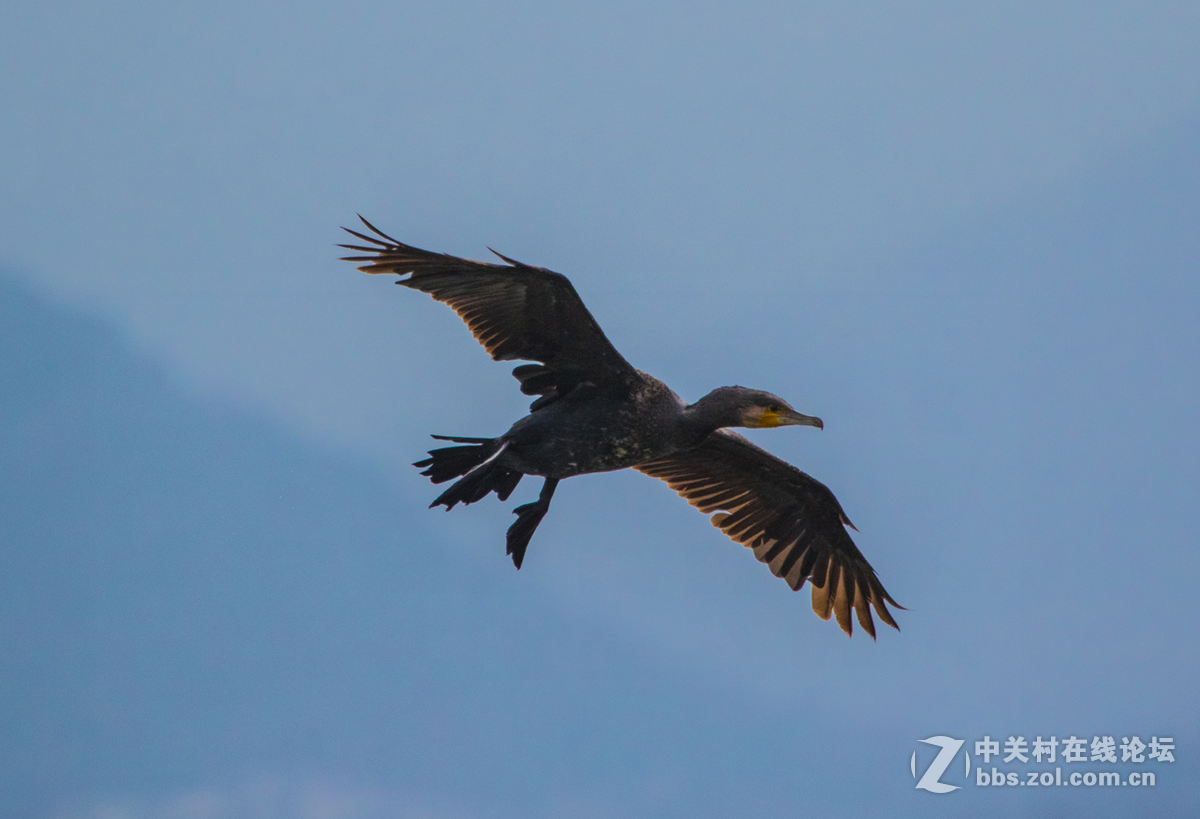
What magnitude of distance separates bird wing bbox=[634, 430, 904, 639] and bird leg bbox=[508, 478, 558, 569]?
974mm

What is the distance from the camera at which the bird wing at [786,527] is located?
7.34 meters

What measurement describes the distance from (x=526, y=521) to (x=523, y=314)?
1.18 meters

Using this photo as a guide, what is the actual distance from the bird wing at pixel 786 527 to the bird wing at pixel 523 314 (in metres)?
1.42

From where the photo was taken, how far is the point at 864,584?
7453 millimetres

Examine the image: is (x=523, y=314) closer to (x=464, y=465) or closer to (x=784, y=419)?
(x=464, y=465)

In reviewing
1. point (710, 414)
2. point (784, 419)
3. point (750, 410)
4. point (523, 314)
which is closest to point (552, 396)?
point (523, 314)

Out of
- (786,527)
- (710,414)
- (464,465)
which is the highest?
(786,527)

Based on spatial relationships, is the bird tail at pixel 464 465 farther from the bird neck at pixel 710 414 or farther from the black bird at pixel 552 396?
the bird neck at pixel 710 414

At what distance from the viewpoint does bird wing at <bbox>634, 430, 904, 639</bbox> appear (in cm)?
734

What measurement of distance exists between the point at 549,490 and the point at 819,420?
1.59 metres

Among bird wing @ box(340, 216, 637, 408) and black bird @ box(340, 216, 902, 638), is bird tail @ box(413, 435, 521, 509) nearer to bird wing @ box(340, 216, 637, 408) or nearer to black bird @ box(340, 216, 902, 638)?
black bird @ box(340, 216, 902, 638)

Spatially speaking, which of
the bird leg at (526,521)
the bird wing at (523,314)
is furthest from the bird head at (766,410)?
the bird leg at (526,521)

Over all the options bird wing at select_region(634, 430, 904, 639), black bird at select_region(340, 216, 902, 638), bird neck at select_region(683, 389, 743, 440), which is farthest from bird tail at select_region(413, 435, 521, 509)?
bird wing at select_region(634, 430, 904, 639)

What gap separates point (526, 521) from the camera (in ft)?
21.2
